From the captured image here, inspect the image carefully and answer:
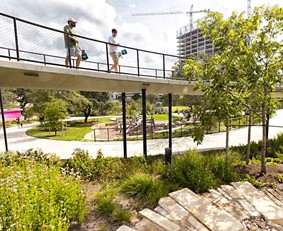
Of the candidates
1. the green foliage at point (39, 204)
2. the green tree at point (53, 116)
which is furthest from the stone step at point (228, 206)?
the green tree at point (53, 116)

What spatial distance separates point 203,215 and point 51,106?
16.2 m

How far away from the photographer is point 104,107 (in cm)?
2698

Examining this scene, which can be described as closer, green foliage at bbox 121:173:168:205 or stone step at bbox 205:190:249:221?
stone step at bbox 205:190:249:221

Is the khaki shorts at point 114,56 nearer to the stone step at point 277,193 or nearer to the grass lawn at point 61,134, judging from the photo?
the stone step at point 277,193

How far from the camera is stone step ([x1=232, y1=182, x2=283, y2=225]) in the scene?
3543mm

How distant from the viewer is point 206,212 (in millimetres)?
3453

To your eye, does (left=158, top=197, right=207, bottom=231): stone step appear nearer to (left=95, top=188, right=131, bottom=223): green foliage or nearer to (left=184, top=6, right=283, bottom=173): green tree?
(left=95, top=188, right=131, bottom=223): green foliage

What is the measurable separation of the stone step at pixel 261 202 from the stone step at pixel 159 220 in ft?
5.95

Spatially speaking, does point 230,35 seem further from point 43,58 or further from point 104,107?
point 104,107

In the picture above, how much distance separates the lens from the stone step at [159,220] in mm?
3023

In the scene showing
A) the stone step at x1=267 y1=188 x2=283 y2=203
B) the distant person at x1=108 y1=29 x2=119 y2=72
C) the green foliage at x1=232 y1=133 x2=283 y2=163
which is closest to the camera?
the stone step at x1=267 y1=188 x2=283 y2=203

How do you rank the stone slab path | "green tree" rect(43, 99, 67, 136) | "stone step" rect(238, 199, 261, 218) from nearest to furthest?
the stone slab path
"stone step" rect(238, 199, 261, 218)
"green tree" rect(43, 99, 67, 136)

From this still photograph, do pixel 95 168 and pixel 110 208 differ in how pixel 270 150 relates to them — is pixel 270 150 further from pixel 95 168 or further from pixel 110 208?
pixel 110 208

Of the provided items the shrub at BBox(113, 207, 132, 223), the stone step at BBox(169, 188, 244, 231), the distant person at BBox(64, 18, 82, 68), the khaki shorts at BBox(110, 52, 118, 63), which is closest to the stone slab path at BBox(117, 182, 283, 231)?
the stone step at BBox(169, 188, 244, 231)
